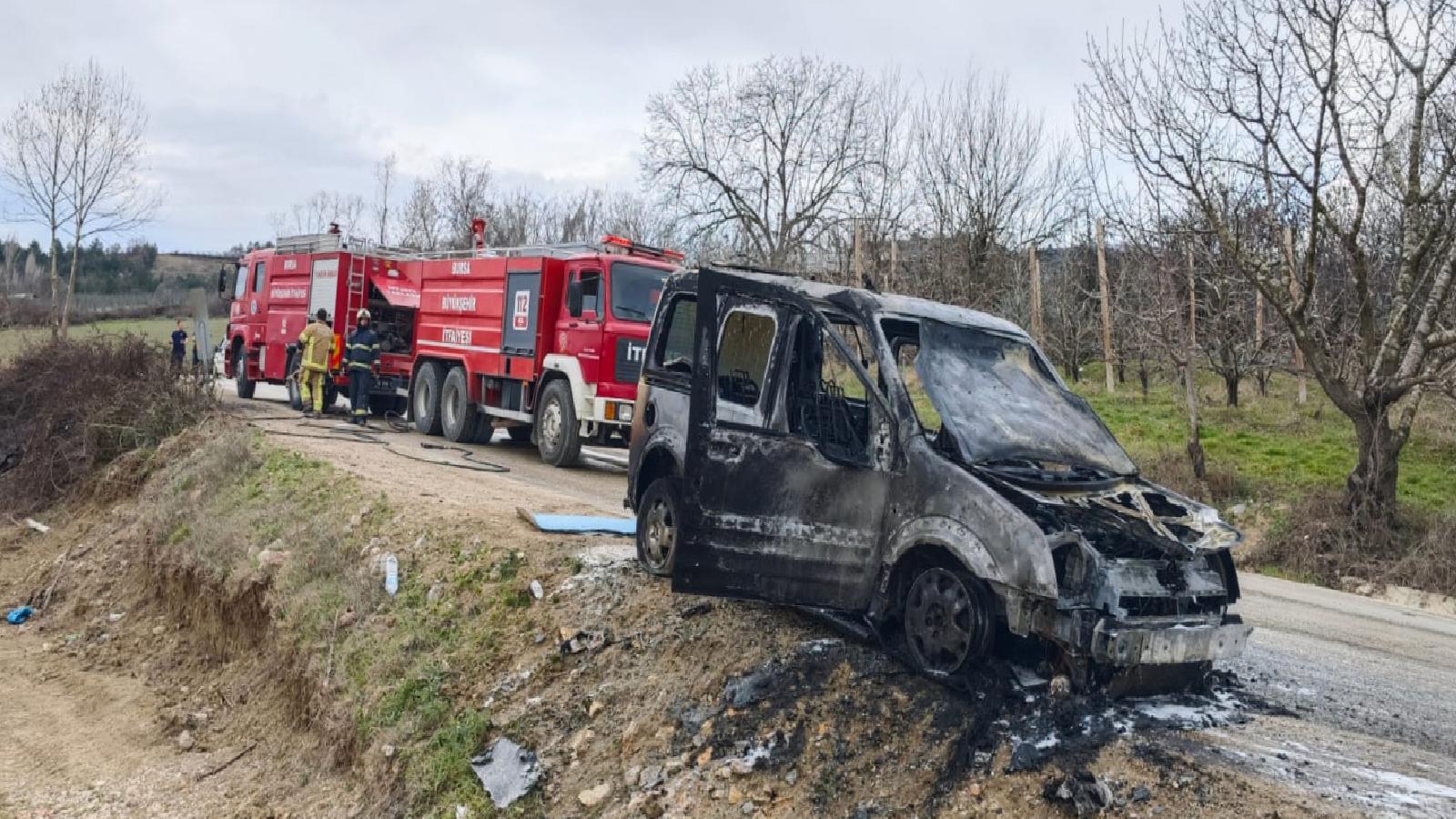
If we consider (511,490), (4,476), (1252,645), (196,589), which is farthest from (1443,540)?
(4,476)

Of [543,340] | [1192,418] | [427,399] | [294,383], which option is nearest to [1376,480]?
[1192,418]

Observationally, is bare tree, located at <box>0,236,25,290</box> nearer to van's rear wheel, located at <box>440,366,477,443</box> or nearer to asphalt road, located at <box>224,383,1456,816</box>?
van's rear wheel, located at <box>440,366,477,443</box>

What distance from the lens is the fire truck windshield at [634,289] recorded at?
1297cm

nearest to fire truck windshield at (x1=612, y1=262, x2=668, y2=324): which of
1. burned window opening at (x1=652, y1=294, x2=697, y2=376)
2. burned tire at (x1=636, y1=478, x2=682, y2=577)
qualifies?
burned window opening at (x1=652, y1=294, x2=697, y2=376)

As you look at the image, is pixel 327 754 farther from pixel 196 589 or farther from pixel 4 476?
pixel 4 476

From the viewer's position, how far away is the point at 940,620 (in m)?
5.00

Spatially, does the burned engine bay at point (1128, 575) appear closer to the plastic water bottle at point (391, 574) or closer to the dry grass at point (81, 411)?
the plastic water bottle at point (391, 574)

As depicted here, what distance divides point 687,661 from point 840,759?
135 cm

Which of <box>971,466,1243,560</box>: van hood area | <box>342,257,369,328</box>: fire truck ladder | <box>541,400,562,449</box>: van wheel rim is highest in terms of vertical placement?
<box>342,257,369,328</box>: fire truck ladder

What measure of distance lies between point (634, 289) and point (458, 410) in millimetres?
3972

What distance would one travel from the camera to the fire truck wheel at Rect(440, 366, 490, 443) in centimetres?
1534

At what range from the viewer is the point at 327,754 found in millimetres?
7348

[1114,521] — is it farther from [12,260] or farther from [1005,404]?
[12,260]

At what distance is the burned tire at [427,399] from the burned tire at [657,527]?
32.2 ft
